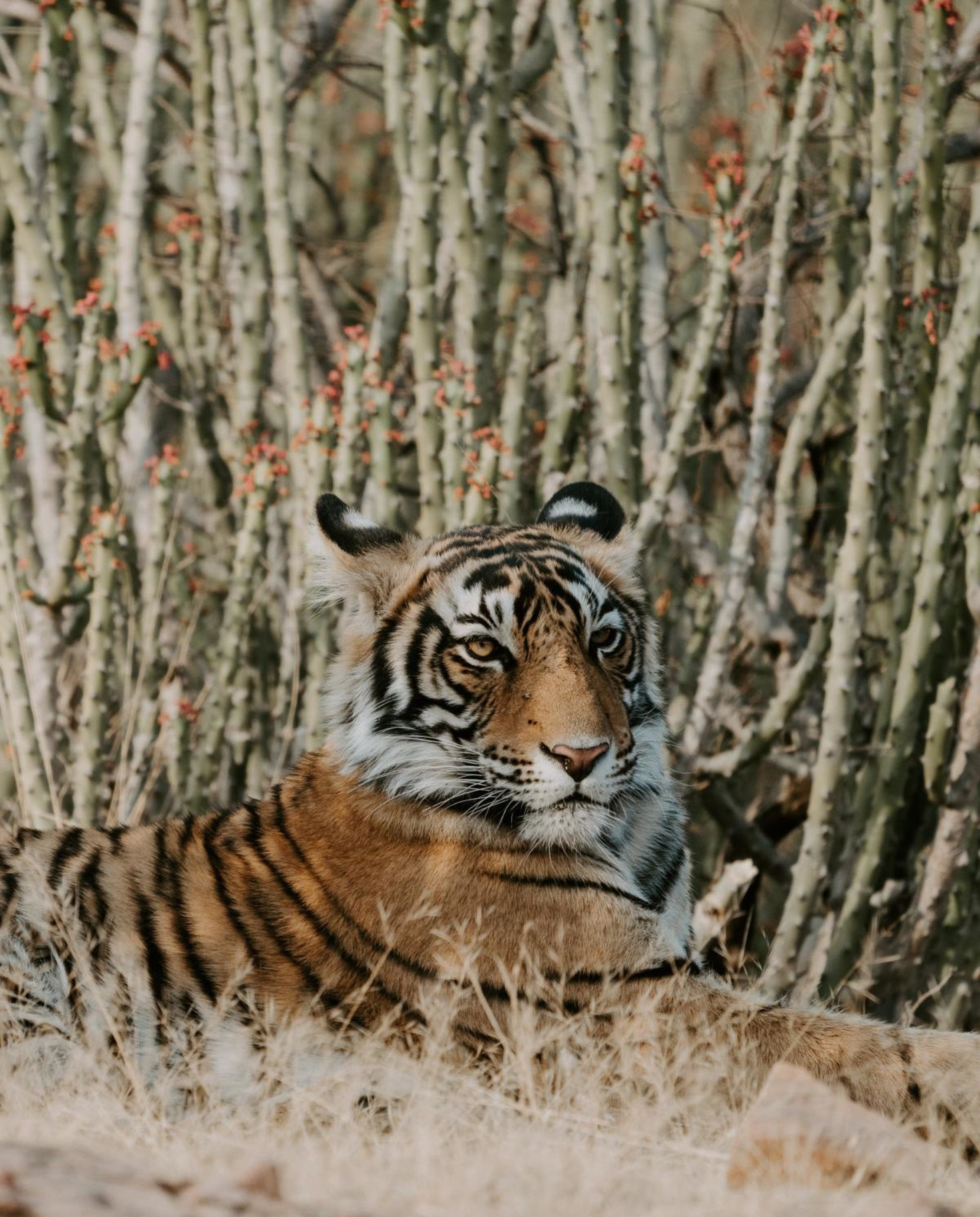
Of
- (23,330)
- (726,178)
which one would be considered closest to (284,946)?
(23,330)

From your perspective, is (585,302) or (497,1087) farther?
(585,302)

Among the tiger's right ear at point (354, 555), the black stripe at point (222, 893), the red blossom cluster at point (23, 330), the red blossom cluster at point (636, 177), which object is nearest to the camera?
the black stripe at point (222, 893)

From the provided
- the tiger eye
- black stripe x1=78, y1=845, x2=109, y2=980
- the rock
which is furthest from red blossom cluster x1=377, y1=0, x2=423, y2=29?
the rock

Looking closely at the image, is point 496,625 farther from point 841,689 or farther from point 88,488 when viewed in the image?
point 88,488

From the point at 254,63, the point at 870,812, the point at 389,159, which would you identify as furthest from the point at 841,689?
the point at 389,159

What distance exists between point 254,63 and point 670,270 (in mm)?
2194

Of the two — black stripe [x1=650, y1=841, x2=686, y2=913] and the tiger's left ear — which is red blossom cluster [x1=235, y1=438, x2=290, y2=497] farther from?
black stripe [x1=650, y1=841, x2=686, y2=913]

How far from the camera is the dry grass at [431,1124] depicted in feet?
8.03

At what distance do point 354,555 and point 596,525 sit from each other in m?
0.75

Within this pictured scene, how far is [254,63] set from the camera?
19.9 feet

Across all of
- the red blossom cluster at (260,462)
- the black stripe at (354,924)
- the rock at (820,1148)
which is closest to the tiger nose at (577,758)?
the black stripe at (354,924)

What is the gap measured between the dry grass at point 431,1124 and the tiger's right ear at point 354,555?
1.16 metres

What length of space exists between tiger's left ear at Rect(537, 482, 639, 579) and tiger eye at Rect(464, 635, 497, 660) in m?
0.56

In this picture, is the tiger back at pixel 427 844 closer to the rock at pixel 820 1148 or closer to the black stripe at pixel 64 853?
the black stripe at pixel 64 853
